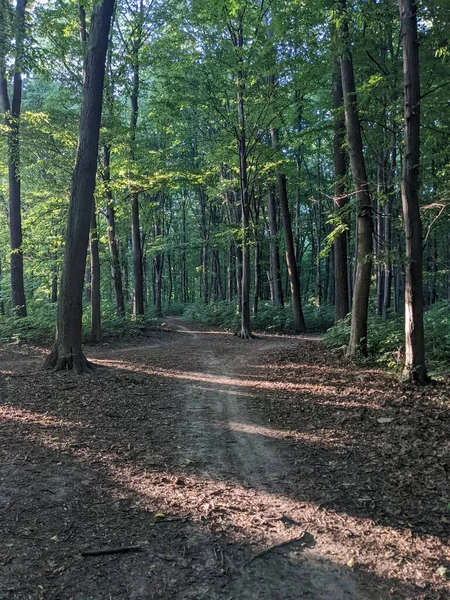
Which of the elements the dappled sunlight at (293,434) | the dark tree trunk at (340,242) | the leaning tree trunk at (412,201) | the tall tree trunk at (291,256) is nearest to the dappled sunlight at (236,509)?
the dappled sunlight at (293,434)

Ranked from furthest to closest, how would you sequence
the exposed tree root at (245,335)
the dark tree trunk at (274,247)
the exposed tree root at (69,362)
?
the dark tree trunk at (274,247) < the exposed tree root at (245,335) < the exposed tree root at (69,362)

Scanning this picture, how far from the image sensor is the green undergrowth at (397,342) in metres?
8.03

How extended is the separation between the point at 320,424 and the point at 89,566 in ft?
13.0

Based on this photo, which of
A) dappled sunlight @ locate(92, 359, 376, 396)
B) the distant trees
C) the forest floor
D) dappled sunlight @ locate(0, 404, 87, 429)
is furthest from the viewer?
the distant trees

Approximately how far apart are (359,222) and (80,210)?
647 centimetres

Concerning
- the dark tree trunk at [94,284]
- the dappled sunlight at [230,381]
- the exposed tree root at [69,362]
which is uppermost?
the dark tree trunk at [94,284]

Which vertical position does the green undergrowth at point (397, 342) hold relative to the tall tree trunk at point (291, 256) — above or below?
below

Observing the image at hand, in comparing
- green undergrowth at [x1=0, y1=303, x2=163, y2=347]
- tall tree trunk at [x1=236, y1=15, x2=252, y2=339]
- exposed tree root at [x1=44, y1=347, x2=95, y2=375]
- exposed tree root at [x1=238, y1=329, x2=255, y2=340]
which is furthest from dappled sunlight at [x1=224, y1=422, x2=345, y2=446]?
tall tree trunk at [x1=236, y1=15, x2=252, y2=339]

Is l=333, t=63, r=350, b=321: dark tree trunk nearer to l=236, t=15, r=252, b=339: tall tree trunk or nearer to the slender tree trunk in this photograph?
l=236, t=15, r=252, b=339: tall tree trunk

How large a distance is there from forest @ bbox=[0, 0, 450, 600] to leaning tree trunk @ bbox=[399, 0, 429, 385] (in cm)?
4

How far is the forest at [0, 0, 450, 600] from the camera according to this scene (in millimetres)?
3096

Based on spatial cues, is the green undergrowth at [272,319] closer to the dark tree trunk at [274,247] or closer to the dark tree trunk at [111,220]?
the dark tree trunk at [274,247]

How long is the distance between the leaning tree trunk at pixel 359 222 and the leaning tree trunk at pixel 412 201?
87.4 inches

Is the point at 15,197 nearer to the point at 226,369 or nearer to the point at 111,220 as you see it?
the point at 111,220
